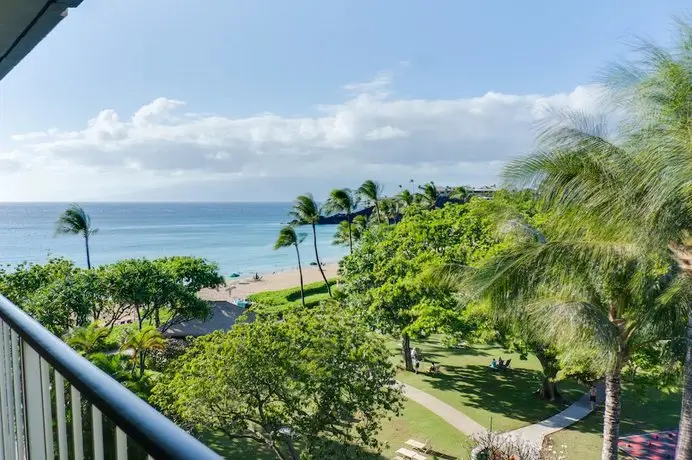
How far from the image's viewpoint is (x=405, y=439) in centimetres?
1210

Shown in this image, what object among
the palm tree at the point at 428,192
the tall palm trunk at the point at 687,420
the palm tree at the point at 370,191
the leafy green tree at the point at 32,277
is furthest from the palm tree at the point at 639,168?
the palm tree at the point at 428,192

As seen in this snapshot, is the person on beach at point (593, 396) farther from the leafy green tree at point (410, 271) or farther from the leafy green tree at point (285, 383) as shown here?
the leafy green tree at point (285, 383)

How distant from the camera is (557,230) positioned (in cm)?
993

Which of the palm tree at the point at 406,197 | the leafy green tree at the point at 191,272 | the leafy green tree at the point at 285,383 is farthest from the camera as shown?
→ the palm tree at the point at 406,197

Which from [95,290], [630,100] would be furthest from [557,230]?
[95,290]

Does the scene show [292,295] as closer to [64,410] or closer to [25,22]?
[25,22]

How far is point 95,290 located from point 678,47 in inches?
705

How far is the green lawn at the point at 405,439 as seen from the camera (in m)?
11.4

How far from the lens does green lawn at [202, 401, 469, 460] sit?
1145 centimetres

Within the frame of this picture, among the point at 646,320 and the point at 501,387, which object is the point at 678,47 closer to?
the point at 646,320

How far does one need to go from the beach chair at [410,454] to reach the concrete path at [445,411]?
4.86 ft

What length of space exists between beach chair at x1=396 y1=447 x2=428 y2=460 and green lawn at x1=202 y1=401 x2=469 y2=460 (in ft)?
0.98

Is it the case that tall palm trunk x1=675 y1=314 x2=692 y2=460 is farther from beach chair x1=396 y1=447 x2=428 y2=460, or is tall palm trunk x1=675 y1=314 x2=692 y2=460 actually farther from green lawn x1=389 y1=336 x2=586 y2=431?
green lawn x1=389 y1=336 x2=586 y2=431

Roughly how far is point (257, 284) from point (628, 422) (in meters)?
35.9
